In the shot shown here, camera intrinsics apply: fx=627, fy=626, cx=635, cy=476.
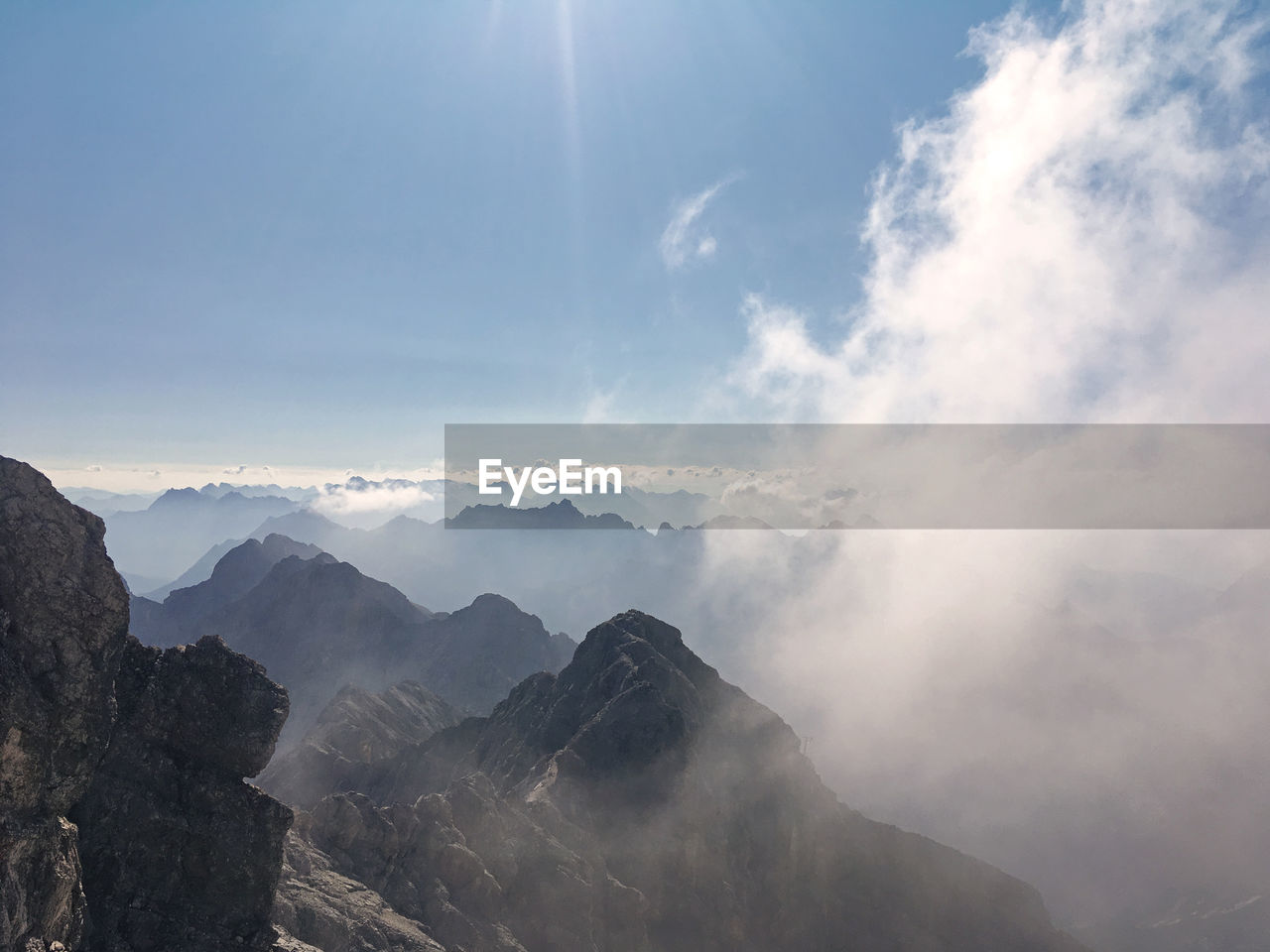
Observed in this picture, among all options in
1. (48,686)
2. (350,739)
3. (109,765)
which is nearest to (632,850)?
(109,765)

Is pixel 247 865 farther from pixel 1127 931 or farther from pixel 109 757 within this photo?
pixel 1127 931

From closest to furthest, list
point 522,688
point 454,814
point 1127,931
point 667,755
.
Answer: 1. point 454,814
2. point 667,755
3. point 522,688
4. point 1127,931

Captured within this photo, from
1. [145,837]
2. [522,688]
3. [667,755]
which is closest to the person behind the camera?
[145,837]

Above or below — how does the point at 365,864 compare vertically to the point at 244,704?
below

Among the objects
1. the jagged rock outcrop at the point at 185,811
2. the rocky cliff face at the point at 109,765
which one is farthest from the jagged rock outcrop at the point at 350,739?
the rocky cliff face at the point at 109,765

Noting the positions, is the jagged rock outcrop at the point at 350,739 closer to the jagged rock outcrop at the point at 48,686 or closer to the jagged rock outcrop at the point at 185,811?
the jagged rock outcrop at the point at 185,811

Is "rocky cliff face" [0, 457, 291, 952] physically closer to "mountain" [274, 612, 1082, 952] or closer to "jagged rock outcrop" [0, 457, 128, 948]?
"jagged rock outcrop" [0, 457, 128, 948]

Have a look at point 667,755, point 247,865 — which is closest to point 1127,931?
point 667,755
